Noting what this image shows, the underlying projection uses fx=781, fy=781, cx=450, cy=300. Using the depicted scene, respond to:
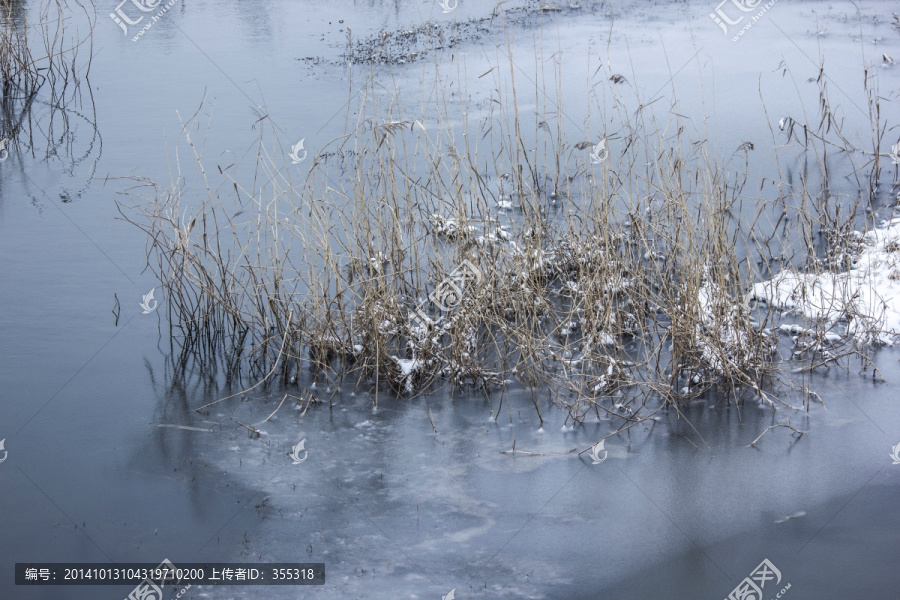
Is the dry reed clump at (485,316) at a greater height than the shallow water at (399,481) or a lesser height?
greater

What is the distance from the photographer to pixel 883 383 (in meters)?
4.25

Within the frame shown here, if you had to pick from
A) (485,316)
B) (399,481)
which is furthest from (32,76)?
(399,481)

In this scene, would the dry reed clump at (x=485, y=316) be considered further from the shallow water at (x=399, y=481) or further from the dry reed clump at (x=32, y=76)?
the dry reed clump at (x=32, y=76)

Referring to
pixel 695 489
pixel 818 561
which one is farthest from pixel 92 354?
pixel 818 561

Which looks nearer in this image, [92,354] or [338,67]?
[92,354]

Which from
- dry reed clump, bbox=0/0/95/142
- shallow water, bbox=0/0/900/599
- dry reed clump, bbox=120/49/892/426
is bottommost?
shallow water, bbox=0/0/900/599

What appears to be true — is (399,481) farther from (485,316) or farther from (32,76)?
(32,76)

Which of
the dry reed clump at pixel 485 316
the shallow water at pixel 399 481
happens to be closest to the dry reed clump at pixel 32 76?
the shallow water at pixel 399 481

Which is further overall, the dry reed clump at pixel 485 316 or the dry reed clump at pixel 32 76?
the dry reed clump at pixel 32 76

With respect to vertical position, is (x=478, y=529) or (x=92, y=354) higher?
(x=92, y=354)

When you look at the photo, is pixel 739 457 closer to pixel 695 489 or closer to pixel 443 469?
pixel 695 489

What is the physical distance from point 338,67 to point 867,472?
7548 millimetres

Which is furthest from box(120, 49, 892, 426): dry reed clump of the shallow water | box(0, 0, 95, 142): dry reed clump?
box(0, 0, 95, 142): dry reed clump

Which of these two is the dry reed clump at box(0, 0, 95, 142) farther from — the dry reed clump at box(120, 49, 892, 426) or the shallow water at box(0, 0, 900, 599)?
the dry reed clump at box(120, 49, 892, 426)
